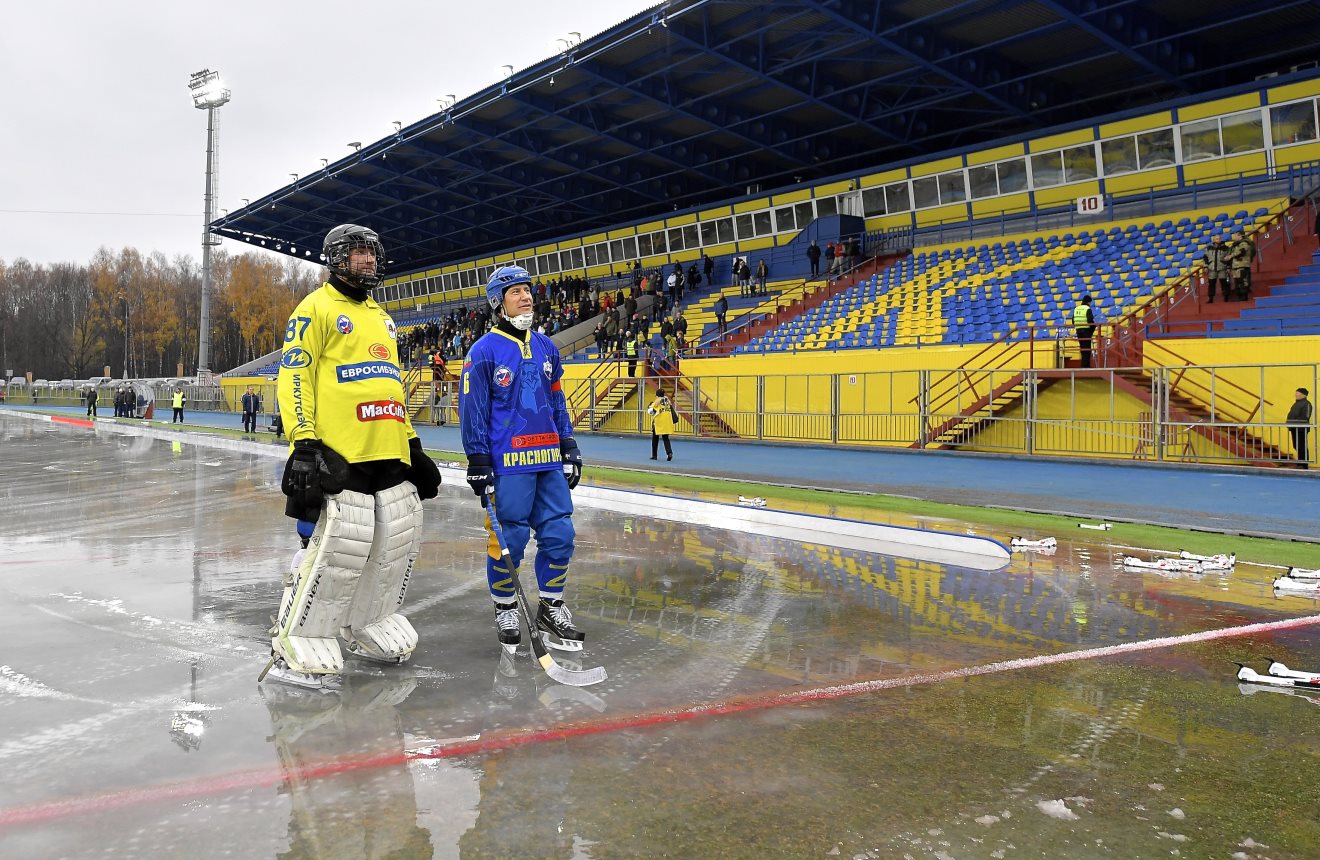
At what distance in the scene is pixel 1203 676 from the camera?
4184 mm

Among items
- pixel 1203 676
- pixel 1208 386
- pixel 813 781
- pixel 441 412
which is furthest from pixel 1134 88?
pixel 813 781

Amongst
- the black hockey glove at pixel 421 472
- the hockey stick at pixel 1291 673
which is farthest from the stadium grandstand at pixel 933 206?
the black hockey glove at pixel 421 472

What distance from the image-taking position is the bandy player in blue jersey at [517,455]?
4879mm

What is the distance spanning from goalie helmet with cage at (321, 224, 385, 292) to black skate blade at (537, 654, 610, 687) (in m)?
2.08

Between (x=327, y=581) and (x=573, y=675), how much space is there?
1.25 meters

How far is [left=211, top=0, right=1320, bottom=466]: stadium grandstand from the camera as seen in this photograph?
18438 mm

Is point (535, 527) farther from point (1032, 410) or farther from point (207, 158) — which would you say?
point (207, 158)

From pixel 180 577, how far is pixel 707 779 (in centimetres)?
512

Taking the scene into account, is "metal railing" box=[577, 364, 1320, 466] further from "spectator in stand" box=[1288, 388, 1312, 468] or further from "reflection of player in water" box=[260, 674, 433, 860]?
"reflection of player in water" box=[260, 674, 433, 860]

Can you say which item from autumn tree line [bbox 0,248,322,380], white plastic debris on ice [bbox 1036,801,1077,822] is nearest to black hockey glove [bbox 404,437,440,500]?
white plastic debris on ice [bbox 1036,801,1077,822]

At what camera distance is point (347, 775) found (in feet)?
10.2

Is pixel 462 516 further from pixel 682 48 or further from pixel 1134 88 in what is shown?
pixel 1134 88

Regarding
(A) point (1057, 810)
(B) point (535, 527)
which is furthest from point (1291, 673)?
(B) point (535, 527)

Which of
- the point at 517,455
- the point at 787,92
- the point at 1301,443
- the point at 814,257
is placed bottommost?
the point at 1301,443
